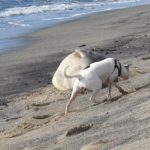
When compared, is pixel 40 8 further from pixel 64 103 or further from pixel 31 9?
pixel 64 103

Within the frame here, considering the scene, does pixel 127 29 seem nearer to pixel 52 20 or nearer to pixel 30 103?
pixel 52 20

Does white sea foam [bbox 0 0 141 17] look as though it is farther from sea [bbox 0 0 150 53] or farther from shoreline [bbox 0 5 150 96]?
shoreline [bbox 0 5 150 96]

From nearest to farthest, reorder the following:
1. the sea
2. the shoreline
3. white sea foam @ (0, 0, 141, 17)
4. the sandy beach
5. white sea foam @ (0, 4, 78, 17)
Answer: the sandy beach → the shoreline → the sea → white sea foam @ (0, 4, 78, 17) → white sea foam @ (0, 0, 141, 17)

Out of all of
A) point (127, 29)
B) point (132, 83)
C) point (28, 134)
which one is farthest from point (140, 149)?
point (127, 29)

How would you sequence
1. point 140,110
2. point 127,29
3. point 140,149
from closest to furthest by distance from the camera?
point 140,149, point 140,110, point 127,29

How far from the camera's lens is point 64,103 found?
9234 mm

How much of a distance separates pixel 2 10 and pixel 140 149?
2962 cm

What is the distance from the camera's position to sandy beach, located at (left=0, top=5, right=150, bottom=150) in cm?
614

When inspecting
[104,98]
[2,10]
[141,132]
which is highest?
[141,132]

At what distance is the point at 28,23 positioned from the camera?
25.9 meters

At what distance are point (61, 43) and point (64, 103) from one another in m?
9.71

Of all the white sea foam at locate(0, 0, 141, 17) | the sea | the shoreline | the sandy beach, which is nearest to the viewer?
the sandy beach

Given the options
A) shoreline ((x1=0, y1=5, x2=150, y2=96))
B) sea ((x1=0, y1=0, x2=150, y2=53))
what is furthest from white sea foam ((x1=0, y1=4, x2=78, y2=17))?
shoreline ((x1=0, y1=5, x2=150, y2=96))

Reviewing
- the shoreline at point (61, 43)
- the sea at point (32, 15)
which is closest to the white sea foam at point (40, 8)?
the sea at point (32, 15)
